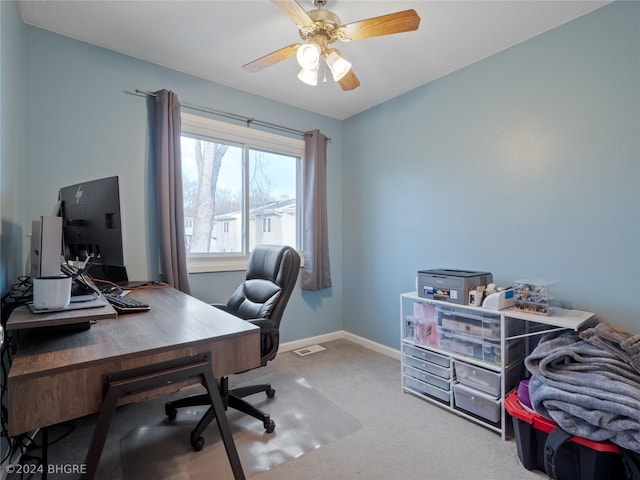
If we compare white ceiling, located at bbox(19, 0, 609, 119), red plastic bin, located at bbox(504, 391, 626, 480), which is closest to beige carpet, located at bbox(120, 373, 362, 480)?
red plastic bin, located at bbox(504, 391, 626, 480)

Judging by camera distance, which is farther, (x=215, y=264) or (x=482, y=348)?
(x=215, y=264)

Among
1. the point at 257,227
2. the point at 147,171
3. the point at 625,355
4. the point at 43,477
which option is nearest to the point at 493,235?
the point at 625,355

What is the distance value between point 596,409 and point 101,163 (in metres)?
3.17

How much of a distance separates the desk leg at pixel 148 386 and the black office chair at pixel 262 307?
0.70m

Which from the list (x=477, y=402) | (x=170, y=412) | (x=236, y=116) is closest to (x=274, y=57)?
(x=236, y=116)

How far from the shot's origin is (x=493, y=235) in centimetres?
228

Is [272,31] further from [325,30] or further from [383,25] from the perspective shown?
[383,25]

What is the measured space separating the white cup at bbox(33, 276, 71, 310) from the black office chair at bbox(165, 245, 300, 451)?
2.95 ft

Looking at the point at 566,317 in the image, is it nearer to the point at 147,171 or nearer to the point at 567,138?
the point at 567,138

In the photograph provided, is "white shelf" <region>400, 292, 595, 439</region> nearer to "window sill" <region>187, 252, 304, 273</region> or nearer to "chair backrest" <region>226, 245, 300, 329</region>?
"chair backrest" <region>226, 245, 300, 329</region>

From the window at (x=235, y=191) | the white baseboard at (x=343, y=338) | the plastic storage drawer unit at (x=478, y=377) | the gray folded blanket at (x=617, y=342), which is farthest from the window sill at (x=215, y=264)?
the gray folded blanket at (x=617, y=342)

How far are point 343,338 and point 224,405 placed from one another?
1.83 m

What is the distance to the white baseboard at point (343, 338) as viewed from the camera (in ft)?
9.93

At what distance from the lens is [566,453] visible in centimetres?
137
